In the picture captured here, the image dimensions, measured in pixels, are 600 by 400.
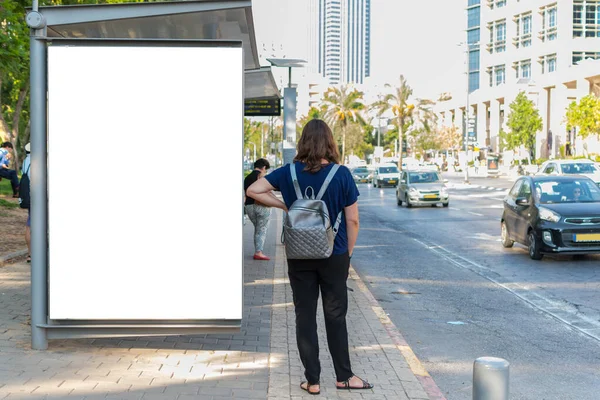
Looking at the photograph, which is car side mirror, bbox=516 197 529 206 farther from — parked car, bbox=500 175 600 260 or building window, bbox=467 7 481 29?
building window, bbox=467 7 481 29

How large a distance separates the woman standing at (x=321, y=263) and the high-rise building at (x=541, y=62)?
5887 cm

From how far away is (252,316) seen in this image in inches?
333

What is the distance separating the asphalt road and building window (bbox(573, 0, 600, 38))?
63576 millimetres

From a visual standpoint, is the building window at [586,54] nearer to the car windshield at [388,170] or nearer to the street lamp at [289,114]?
the car windshield at [388,170]

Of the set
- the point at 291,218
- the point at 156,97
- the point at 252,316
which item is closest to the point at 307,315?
the point at 291,218

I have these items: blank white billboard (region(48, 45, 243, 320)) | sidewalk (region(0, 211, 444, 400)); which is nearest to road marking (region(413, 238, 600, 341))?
sidewalk (region(0, 211, 444, 400))

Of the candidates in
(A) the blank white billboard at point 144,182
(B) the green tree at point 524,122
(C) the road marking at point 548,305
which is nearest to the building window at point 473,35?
(B) the green tree at point 524,122

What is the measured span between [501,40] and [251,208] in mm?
85581

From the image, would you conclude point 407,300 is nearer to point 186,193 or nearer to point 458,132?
point 186,193

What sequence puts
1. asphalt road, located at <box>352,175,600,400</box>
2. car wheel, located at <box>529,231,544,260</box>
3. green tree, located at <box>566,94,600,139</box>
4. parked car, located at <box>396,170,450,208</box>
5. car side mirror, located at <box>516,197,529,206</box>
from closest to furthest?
asphalt road, located at <box>352,175,600,400</box> → car wheel, located at <box>529,231,544,260</box> → car side mirror, located at <box>516,197,529,206</box> → parked car, located at <box>396,170,450,208</box> → green tree, located at <box>566,94,600,139</box>

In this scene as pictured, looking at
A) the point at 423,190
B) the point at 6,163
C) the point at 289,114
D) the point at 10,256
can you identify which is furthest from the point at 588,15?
the point at 10,256

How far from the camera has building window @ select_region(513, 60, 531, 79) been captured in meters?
86.9

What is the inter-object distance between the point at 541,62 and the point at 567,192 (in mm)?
72416

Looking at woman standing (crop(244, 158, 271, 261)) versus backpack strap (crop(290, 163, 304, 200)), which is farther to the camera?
woman standing (crop(244, 158, 271, 261))
